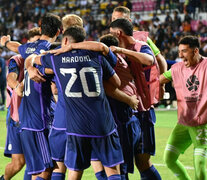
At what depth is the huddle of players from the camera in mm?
4324

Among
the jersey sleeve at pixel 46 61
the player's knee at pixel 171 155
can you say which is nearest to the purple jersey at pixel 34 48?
the jersey sleeve at pixel 46 61

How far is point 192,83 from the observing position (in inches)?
214

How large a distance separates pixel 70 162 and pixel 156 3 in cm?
2187

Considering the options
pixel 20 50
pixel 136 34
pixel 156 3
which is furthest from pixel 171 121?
pixel 156 3

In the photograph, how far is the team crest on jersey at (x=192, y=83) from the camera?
5.41 meters

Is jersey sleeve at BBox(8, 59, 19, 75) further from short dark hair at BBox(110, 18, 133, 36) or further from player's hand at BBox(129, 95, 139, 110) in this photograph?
player's hand at BBox(129, 95, 139, 110)

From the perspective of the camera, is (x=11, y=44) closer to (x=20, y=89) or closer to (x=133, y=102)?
(x=20, y=89)

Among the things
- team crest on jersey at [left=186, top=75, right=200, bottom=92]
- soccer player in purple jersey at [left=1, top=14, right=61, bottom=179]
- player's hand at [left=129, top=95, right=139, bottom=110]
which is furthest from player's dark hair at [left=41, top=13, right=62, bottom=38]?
team crest on jersey at [left=186, top=75, right=200, bottom=92]

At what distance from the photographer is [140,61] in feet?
15.8

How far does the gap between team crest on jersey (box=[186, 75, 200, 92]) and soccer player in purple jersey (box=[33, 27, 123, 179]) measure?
4.29ft

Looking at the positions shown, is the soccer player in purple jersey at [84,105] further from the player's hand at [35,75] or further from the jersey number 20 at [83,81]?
the player's hand at [35,75]

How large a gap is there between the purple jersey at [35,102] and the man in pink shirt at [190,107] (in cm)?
155

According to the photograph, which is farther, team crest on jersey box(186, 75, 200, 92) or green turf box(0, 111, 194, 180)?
green turf box(0, 111, 194, 180)

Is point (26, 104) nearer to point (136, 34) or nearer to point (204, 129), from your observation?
point (136, 34)
